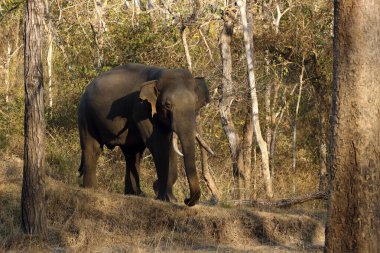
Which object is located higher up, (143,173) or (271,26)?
(271,26)

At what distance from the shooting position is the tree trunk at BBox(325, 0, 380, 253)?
301 inches

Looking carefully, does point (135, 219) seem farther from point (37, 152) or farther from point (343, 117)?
point (343, 117)

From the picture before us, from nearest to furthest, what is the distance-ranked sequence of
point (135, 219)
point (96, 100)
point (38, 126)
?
point (38, 126) < point (135, 219) < point (96, 100)

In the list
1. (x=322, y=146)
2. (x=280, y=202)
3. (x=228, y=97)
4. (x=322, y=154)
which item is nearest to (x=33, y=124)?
(x=280, y=202)

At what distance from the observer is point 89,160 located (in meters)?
13.8

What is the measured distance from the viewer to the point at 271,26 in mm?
18625

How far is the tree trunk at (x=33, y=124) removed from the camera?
30.7 ft

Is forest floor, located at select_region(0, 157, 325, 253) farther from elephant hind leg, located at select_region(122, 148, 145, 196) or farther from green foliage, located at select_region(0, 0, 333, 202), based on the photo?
green foliage, located at select_region(0, 0, 333, 202)

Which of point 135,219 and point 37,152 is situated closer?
point 37,152

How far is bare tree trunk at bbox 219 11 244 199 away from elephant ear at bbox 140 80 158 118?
335 cm

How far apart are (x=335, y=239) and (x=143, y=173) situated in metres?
9.88

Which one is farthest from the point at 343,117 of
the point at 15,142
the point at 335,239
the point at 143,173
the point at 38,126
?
the point at 15,142

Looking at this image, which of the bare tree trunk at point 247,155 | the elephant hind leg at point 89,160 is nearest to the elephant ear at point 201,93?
the elephant hind leg at point 89,160

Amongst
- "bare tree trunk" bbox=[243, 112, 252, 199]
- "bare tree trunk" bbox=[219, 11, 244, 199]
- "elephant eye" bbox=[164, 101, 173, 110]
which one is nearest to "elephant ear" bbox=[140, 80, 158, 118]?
"elephant eye" bbox=[164, 101, 173, 110]
